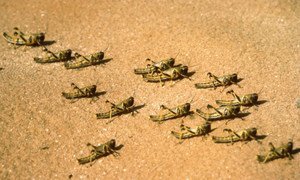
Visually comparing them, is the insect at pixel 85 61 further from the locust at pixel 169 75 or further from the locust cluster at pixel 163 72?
the locust at pixel 169 75

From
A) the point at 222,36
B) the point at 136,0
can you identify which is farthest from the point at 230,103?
the point at 136,0

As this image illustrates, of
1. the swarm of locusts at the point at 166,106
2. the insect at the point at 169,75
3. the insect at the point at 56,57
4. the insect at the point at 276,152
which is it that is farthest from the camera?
the insect at the point at 56,57

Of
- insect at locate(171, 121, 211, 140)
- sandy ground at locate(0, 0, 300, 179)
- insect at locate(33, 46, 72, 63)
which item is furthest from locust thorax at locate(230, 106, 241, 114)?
insect at locate(33, 46, 72, 63)

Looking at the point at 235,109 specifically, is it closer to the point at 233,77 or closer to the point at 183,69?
the point at 233,77

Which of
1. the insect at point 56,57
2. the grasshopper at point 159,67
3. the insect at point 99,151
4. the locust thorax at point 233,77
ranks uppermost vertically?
the locust thorax at point 233,77

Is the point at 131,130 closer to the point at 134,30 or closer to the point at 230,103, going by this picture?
the point at 230,103

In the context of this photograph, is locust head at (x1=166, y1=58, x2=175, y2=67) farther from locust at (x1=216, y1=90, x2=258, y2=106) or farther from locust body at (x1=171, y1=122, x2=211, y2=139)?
locust body at (x1=171, y1=122, x2=211, y2=139)

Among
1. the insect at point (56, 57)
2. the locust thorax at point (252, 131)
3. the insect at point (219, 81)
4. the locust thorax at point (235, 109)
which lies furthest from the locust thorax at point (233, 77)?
the insect at point (56, 57)
